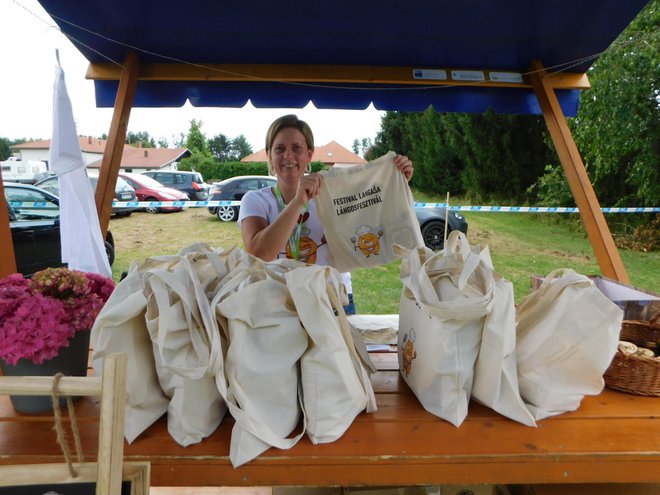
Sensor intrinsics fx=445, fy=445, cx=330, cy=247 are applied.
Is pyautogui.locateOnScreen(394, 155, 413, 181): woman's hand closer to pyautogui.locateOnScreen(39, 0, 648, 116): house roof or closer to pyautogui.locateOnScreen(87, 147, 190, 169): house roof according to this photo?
pyautogui.locateOnScreen(39, 0, 648, 116): house roof

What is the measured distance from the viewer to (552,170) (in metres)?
10.9

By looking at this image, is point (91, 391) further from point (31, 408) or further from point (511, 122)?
point (511, 122)

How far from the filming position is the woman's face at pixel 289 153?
222cm

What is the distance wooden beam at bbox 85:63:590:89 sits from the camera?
9.69 ft

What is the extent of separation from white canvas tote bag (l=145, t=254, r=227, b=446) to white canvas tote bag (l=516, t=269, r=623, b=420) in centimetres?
84

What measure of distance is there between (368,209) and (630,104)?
7448 mm

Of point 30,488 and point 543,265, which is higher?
point 30,488

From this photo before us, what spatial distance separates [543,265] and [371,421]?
7.00 meters

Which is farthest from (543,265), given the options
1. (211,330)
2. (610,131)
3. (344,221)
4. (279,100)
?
(211,330)

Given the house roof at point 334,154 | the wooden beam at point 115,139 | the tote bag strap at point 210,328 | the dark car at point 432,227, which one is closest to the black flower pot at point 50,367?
the tote bag strap at point 210,328

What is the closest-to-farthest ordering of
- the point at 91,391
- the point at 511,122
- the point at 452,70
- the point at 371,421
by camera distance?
the point at 91,391, the point at 371,421, the point at 452,70, the point at 511,122

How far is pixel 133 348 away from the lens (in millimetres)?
1099

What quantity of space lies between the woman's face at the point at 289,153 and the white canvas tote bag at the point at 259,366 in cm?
121

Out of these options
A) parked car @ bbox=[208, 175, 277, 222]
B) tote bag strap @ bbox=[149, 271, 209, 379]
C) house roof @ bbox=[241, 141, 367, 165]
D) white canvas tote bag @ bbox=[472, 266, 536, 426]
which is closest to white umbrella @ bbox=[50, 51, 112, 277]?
tote bag strap @ bbox=[149, 271, 209, 379]
